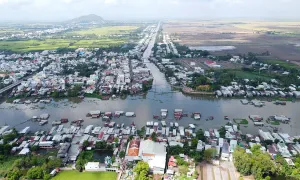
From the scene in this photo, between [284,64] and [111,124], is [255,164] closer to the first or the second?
[111,124]

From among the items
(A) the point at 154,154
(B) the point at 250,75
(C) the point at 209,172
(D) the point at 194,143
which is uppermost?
(B) the point at 250,75

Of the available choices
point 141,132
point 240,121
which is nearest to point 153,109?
point 141,132

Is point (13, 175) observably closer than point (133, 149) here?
Yes

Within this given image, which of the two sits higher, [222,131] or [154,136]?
[154,136]

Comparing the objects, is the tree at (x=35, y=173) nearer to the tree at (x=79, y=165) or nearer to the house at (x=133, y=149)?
the tree at (x=79, y=165)

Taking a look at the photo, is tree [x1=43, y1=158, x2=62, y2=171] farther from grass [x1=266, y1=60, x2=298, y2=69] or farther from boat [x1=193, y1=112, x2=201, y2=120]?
grass [x1=266, y1=60, x2=298, y2=69]

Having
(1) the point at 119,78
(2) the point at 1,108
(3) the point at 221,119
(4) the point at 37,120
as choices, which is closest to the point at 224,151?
(3) the point at 221,119
